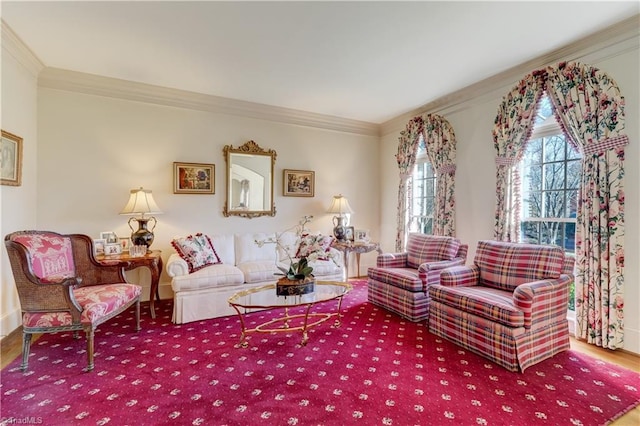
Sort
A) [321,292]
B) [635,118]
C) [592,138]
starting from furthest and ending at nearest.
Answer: [321,292]
[592,138]
[635,118]

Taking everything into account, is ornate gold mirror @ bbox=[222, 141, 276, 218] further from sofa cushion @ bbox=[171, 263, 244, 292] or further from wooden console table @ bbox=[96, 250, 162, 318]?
wooden console table @ bbox=[96, 250, 162, 318]

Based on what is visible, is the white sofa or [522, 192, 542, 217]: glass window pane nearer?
the white sofa

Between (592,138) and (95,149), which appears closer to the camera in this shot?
(592,138)

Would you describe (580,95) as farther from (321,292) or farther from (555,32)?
(321,292)

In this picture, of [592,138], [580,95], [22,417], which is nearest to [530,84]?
[580,95]

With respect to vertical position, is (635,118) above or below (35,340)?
above

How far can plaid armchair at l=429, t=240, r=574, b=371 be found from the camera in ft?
7.91

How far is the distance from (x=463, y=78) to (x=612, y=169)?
1.88m

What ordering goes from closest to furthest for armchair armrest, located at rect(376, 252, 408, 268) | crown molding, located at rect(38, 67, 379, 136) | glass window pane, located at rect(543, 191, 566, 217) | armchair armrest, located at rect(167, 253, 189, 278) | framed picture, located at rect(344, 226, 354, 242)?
glass window pane, located at rect(543, 191, 566, 217) < armchair armrest, located at rect(167, 253, 189, 278) < crown molding, located at rect(38, 67, 379, 136) < armchair armrest, located at rect(376, 252, 408, 268) < framed picture, located at rect(344, 226, 354, 242)

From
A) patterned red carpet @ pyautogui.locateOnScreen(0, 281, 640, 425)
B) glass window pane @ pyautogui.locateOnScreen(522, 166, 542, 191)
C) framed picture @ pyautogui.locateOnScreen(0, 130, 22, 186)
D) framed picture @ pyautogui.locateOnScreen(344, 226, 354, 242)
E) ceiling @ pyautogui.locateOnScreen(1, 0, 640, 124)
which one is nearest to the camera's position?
patterned red carpet @ pyautogui.locateOnScreen(0, 281, 640, 425)

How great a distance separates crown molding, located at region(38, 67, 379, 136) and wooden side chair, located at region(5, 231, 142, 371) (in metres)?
1.97

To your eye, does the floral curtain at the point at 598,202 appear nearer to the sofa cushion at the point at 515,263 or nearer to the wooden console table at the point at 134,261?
the sofa cushion at the point at 515,263

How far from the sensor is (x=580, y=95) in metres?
2.98

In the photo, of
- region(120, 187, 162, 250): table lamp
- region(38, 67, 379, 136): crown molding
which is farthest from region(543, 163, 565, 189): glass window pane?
region(120, 187, 162, 250): table lamp
